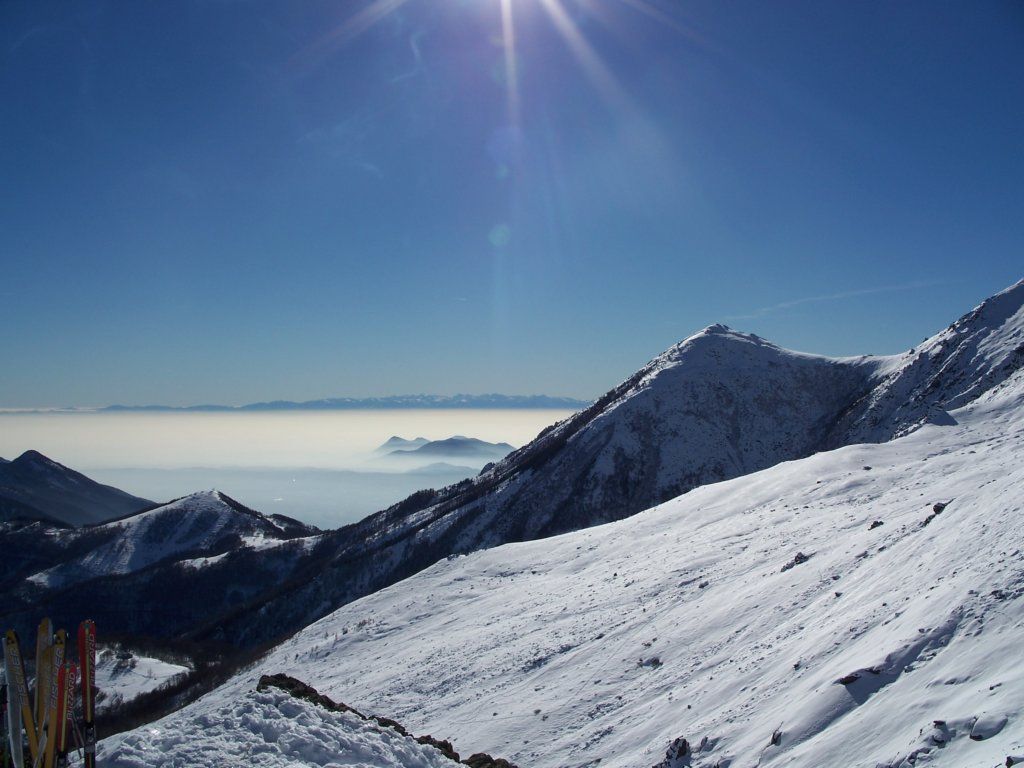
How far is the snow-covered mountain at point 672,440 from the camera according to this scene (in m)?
93.6

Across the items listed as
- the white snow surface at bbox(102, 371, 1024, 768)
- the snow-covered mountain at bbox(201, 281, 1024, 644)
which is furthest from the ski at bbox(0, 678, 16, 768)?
the snow-covered mountain at bbox(201, 281, 1024, 644)

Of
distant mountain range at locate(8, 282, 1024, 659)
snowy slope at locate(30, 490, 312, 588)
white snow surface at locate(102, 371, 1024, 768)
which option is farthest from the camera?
snowy slope at locate(30, 490, 312, 588)

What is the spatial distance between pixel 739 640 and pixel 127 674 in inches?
3308

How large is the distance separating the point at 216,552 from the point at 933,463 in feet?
544

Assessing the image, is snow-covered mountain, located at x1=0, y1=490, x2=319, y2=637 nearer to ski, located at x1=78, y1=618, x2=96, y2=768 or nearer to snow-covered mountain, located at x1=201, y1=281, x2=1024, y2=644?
snow-covered mountain, located at x1=201, y1=281, x2=1024, y2=644

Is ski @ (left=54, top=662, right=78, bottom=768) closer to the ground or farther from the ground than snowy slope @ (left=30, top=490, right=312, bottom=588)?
closer to the ground

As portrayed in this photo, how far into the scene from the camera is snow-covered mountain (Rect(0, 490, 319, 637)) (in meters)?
136

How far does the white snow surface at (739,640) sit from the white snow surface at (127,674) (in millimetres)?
41826

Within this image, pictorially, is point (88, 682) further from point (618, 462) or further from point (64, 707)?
point (618, 462)

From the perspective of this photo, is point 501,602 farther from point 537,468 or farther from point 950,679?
point 537,468

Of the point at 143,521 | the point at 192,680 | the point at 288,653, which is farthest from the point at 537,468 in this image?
the point at 143,521

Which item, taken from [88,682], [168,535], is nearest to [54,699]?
[88,682]

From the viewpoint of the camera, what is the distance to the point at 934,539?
18375 mm

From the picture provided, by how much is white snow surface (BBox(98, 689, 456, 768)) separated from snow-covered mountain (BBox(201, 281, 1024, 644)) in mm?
85675
